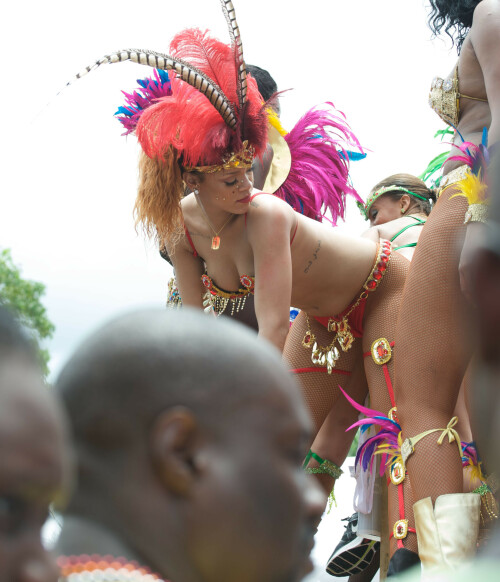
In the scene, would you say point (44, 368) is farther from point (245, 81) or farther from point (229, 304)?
point (229, 304)

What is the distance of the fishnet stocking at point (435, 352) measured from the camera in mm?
2451

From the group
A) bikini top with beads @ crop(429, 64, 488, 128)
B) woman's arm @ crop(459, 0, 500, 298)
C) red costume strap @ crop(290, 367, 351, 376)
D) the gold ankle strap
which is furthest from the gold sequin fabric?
red costume strap @ crop(290, 367, 351, 376)

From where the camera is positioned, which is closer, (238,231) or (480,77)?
(480,77)

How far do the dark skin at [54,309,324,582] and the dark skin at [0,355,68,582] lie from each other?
0.28m

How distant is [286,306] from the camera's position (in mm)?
3174

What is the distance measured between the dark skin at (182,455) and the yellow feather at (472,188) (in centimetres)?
135

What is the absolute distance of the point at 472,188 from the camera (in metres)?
2.39

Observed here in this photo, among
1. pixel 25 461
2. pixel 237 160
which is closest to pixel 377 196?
pixel 237 160

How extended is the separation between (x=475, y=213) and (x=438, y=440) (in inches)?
27.5

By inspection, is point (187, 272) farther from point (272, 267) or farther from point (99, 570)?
point (99, 570)

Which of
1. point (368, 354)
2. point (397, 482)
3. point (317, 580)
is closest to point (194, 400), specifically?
point (397, 482)

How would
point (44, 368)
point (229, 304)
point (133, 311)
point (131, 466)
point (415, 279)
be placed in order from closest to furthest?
point (44, 368) < point (131, 466) < point (133, 311) < point (415, 279) < point (229, 304)

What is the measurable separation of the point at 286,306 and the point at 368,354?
437 millimetres

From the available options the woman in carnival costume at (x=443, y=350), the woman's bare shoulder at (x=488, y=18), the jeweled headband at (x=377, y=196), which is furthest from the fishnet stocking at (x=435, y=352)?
the jeweled headband at (x=377, y=196)
